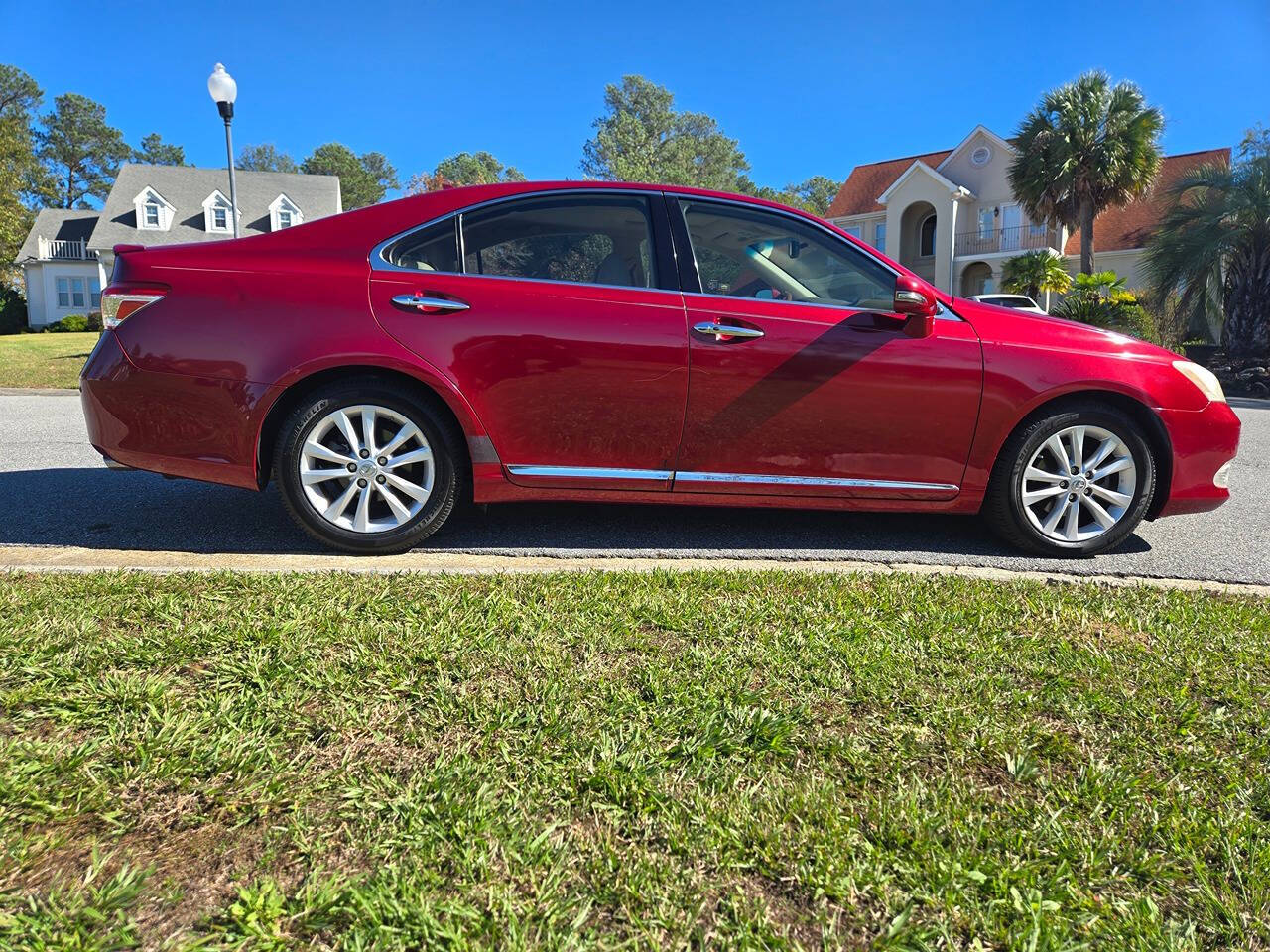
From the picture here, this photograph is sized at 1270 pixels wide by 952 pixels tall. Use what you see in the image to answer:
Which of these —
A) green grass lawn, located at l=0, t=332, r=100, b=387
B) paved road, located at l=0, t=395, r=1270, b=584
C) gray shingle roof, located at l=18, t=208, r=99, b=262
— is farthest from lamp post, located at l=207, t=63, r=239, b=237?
gray shingle roof, located at l=18, t=208, r=99, b=262

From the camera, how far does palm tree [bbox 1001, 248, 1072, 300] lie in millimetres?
26297

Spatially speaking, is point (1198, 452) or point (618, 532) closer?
point (1198, 452)

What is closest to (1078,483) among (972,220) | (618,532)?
(618,532)

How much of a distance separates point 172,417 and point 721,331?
2344mm

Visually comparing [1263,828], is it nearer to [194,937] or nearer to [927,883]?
[927,883]

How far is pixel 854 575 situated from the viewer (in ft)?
10.8

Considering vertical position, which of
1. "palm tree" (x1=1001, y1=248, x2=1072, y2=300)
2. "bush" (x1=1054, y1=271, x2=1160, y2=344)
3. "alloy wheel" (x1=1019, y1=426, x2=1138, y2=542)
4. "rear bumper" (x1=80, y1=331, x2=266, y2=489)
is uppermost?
"palm tree" (x1=1001, y1=248, x2=1072, y2=300)

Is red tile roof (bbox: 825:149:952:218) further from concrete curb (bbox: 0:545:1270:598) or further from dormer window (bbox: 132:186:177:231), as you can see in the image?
concrete curb (bbox: 0:545:1270:598)

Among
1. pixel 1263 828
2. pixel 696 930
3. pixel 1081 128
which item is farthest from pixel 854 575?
pixel 1081 128

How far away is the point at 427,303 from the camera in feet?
11.4

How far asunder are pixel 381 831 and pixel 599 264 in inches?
104

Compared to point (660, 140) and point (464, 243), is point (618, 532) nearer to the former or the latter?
point (464, 243)

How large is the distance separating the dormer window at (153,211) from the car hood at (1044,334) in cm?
4141

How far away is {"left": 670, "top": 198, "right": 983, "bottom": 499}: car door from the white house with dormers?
36742 mm
